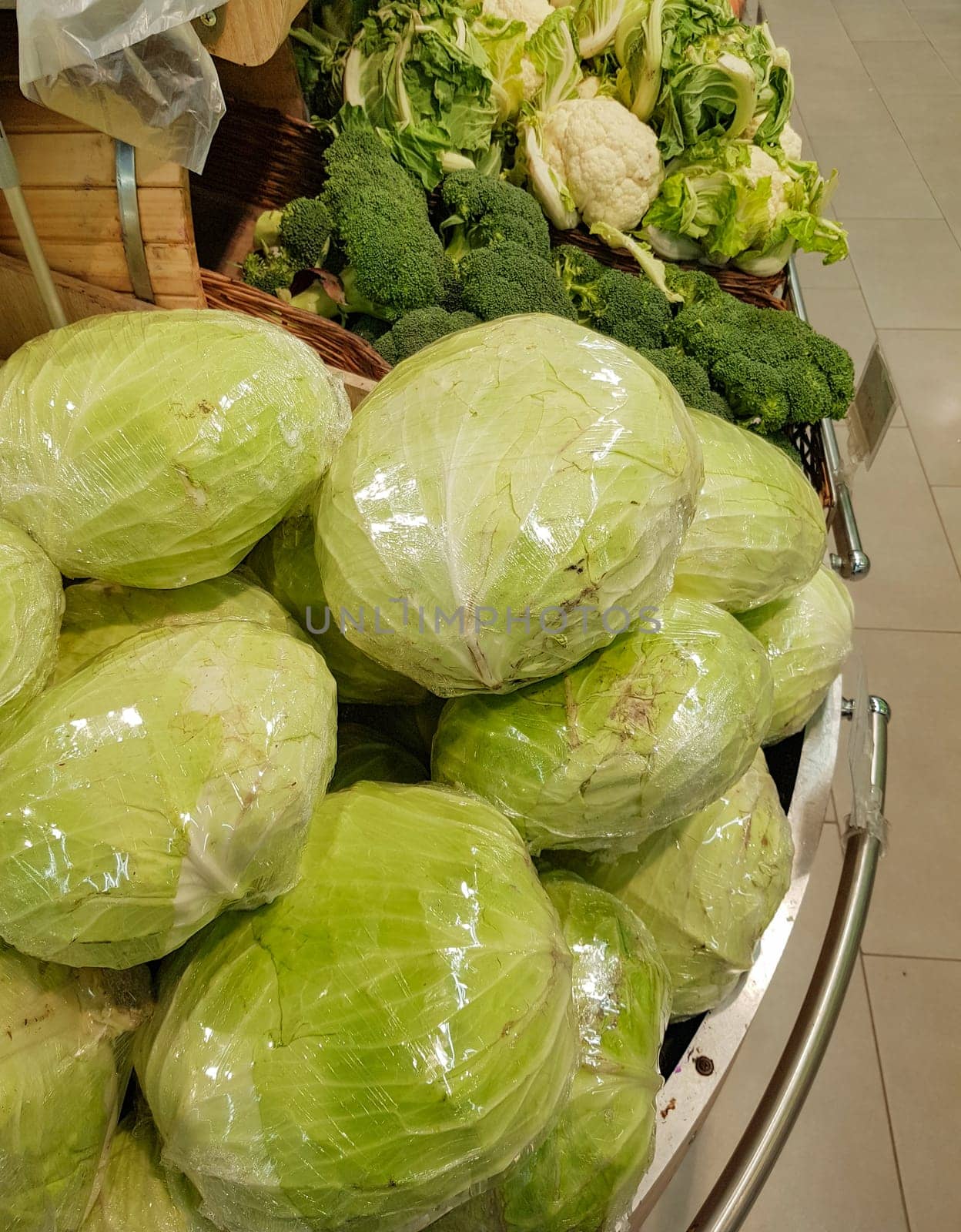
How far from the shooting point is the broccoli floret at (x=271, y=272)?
199cm

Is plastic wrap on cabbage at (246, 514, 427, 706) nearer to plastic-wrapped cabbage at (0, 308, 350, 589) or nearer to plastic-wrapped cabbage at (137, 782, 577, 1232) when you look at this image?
plastic-wrapped cabbage at (0, 308, 350, 589)

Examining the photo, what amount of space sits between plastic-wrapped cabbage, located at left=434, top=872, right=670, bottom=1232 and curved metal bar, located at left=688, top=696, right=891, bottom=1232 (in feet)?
0.48

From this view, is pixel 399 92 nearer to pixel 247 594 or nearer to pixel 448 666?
pixel 247 594

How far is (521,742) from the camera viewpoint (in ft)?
2.93

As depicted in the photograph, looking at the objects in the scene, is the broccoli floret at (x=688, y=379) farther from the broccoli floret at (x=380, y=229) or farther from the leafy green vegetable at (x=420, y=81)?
the leafy green vegetable at (x=420, y=81)

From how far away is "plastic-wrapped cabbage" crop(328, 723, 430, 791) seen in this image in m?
1.07

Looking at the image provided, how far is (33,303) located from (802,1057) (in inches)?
64.8

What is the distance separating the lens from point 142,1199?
0.79 meters

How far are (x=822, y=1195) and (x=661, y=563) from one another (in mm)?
1773

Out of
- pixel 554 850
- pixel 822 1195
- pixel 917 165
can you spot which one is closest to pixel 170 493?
pixel 554 850

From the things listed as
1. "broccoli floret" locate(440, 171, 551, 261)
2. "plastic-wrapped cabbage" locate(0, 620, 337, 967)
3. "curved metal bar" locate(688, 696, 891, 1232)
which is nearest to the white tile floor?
"curved metal bar" locate(688, 696, 891, 1232)

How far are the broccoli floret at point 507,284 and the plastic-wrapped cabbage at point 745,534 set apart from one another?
0.95m

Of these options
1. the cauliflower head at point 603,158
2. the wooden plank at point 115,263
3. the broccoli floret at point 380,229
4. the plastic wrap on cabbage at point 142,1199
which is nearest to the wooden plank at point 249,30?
the wooden plank at point 115,263

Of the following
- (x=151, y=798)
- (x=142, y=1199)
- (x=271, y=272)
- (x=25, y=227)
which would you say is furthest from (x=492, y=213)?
(x=142, y=1199)
